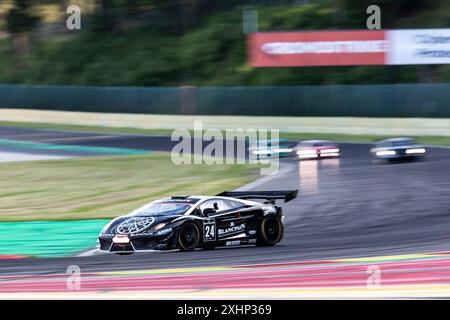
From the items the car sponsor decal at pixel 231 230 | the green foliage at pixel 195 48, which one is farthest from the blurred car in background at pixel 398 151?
the green foliage at pixel 195 48

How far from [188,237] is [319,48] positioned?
1003 inches

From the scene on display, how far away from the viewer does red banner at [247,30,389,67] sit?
120 ft

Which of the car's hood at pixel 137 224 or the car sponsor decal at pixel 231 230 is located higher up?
the car's hood at pixel 137 224

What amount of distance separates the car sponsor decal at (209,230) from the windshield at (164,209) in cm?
40

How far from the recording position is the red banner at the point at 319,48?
120 feet

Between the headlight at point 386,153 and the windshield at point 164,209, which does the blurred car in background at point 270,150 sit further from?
the windshield at point 164,209

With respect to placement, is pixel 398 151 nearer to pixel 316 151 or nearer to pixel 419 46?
pixel 316 151

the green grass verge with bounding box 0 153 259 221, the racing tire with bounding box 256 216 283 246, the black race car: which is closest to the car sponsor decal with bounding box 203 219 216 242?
the black race car

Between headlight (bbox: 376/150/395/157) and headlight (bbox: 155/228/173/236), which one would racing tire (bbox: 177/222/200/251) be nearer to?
headlight (bbox: 155/228/173/236)

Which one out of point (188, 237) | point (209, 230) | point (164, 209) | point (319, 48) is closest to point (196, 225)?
point (188, 237)

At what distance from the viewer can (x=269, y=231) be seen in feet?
47.5

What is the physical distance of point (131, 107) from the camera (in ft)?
137

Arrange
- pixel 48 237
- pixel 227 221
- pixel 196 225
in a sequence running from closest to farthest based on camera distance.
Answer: pixel 196 225, pixel 227 221, pixel 48 237
